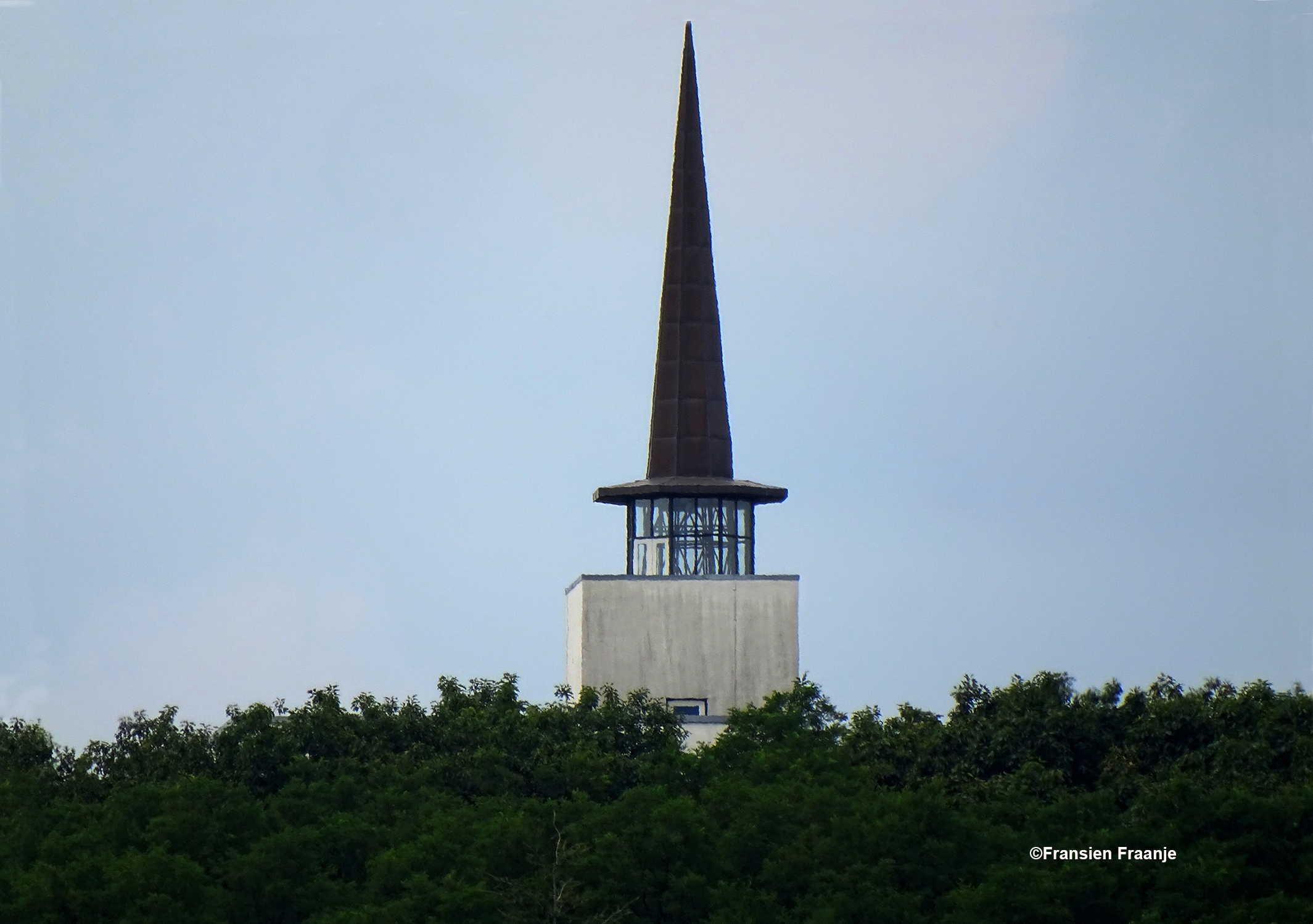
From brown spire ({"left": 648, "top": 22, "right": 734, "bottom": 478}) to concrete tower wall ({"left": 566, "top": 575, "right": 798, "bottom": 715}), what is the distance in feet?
12.3

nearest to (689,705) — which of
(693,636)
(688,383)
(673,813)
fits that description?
(693,636)

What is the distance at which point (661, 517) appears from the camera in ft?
193

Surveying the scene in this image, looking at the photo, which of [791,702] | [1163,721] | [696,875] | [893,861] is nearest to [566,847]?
[696,875]

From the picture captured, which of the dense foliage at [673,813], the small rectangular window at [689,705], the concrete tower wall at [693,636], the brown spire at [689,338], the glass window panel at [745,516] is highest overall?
the brown spire at [689,338]

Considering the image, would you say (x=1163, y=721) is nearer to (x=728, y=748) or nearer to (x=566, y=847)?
(x=728, y=748)

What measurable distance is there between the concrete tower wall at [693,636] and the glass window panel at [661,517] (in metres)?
2.32

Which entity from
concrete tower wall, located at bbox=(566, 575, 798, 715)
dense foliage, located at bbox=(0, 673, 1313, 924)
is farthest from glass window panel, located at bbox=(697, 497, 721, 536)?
dense foliage, located at bbox=(0, 673, 1313, 924)

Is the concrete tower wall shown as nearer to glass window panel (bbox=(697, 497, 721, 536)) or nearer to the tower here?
the tower

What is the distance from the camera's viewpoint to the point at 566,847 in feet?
140

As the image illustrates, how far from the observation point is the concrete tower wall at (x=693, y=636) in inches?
2199

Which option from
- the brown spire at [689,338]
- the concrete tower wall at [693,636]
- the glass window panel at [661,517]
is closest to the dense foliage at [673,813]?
the concrete tower wall at [693,636]

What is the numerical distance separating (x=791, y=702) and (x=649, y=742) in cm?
350

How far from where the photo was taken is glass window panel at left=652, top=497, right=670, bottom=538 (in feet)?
192

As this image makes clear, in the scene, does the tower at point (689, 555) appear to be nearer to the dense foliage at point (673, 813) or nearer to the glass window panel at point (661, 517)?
the glass window panel at point (661, 517)
